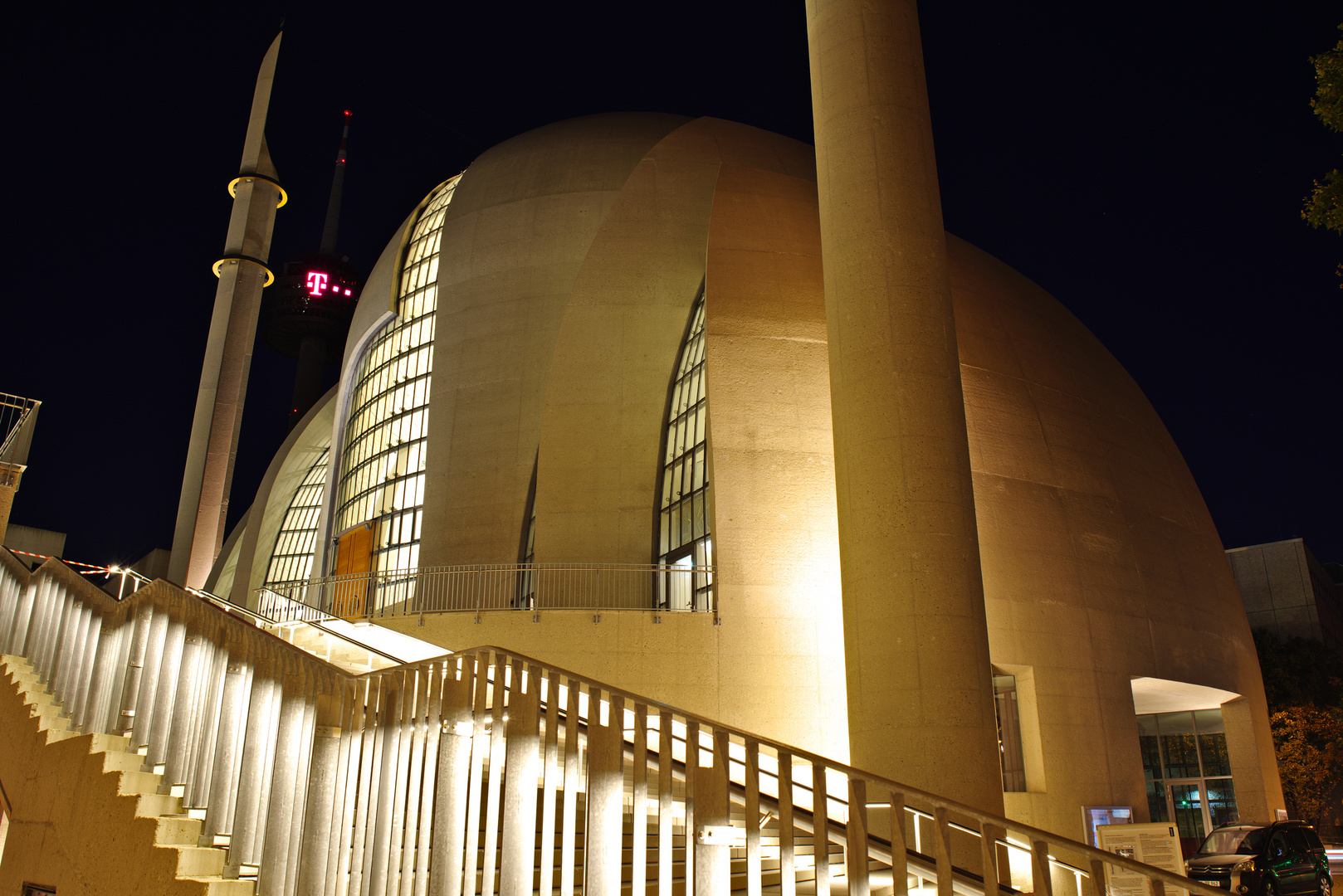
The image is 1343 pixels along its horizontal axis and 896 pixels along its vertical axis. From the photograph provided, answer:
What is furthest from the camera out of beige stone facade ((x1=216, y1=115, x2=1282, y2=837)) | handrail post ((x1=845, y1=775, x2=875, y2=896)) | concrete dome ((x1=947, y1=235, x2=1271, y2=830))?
concrete dome ((x1=947, y1=235, x2=1271, y2=830))

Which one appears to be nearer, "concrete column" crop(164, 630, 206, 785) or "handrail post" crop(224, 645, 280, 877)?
"handrail post" crop(224, 645, 280, 877)

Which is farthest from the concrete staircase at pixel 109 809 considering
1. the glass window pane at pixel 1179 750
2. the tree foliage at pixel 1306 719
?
the tree foliage at pixel 1306 719

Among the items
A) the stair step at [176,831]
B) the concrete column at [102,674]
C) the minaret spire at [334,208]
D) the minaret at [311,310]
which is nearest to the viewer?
the stair step at [176,831]

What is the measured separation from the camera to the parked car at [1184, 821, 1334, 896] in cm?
1480

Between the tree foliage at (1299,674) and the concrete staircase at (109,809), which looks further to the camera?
the tree foliage at (1299,674)

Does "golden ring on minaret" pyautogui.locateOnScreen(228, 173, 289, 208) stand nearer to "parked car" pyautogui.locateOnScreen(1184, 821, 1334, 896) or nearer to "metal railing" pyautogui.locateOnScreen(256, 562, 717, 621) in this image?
"metal railing" pyautogui.locateOnScreen(256, 562, 717, 621)

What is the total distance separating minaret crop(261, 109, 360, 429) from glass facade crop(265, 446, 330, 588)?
3632cm

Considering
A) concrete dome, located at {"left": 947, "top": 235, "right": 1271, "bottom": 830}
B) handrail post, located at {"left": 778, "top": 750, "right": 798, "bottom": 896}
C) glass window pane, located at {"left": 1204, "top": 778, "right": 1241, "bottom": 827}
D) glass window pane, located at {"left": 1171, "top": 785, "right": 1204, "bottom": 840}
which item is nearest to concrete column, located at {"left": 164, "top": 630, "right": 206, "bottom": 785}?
handrail post, located at {"left": 778, "top": 750, "right": 798, "bottom": 896}

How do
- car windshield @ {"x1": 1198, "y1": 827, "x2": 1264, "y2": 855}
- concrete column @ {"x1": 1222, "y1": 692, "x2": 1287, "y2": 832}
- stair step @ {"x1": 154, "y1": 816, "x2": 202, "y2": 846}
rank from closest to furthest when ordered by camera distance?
stair step @ {"x1": 154, "y1": 816, "x2": 202, "y2": 846} → car windshield @ {"x1": 1198, "y1": 827, "x2": 1264, "y2": 855} → concrete column @ {"x1": 1222, "y1": 692, "x2": 1287, "y2": 832}

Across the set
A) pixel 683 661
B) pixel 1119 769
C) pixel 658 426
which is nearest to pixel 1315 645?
pixel 1119 769

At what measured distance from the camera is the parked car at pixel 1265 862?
48.5 feet

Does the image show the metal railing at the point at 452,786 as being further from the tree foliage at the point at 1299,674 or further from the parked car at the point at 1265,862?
the tree foliage at the point at 1299,674

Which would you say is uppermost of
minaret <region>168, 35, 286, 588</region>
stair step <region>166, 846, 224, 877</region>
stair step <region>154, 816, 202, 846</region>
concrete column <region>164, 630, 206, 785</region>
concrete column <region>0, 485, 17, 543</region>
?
minaret <region>168, 35, 286, 588</region>

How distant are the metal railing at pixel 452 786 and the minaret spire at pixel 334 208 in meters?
75.3
